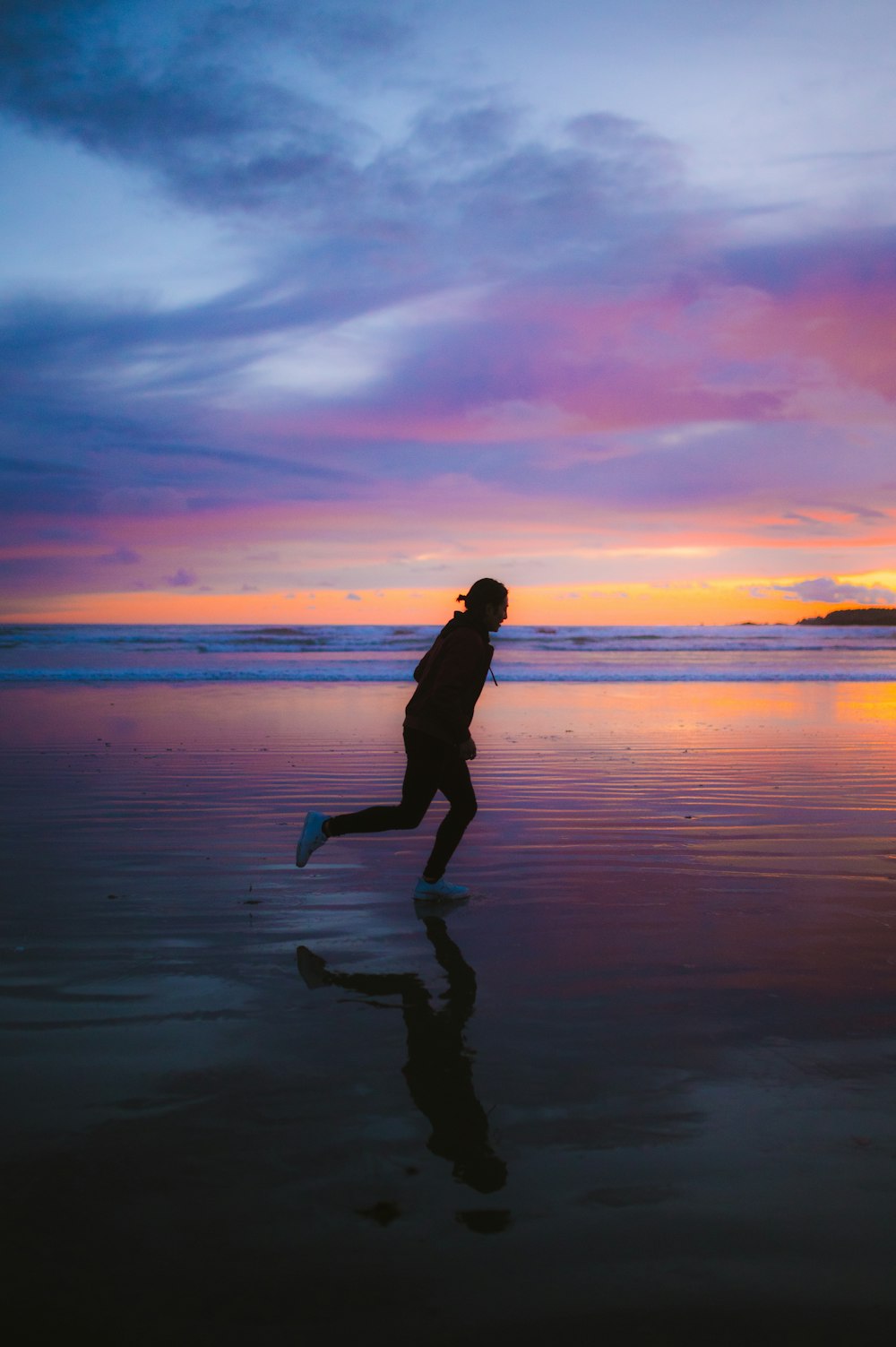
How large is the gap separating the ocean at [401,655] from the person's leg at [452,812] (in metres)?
19.8

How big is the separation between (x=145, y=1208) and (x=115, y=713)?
1521cm

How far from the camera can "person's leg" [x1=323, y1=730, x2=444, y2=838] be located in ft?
19.2

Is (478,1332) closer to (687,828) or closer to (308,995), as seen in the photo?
(308,995)

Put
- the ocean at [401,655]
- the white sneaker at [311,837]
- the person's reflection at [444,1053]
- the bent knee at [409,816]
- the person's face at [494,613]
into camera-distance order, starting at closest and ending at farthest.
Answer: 1. the person's reflection at [444,1053]
2. the person's face at [494,613]
3. the bent knee at [409,816]
4. the white sneaker at [311,837]
5. the ocean at [401,655]

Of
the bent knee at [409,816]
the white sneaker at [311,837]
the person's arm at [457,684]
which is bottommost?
the white sneaker at [311,837]

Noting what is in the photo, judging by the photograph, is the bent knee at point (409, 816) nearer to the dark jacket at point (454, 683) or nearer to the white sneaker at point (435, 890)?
the white sneaker at point (435, 890)

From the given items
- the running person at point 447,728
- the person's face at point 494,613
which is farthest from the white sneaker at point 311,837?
the person's face at point 494,613

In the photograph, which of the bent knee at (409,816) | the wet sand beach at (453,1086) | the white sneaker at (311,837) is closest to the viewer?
the wet sand beach at (453,1086)

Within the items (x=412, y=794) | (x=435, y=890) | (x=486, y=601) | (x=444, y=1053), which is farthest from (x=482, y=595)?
(x=444, y=1053)

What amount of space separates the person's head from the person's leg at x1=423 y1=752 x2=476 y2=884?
2.67 feet

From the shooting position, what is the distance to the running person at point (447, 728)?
5723 mm

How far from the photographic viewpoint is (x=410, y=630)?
60625 mm

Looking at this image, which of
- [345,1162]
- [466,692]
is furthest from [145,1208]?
[466,692]

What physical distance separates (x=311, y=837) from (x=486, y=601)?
185 cm
